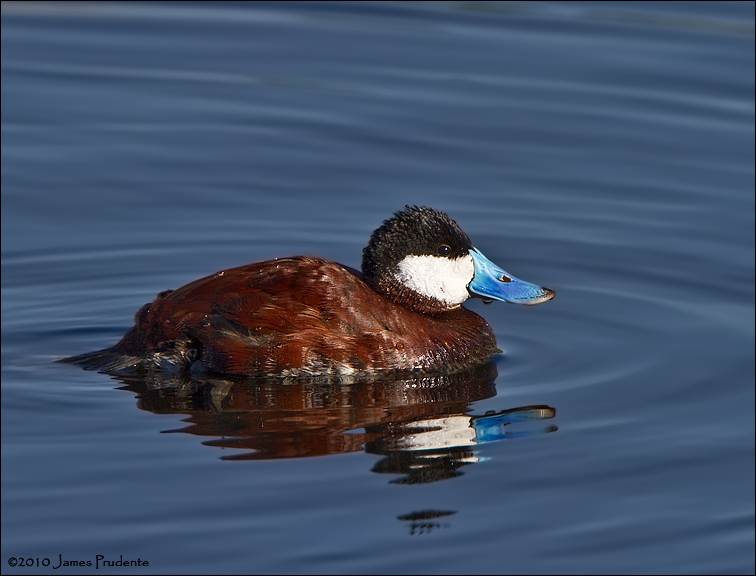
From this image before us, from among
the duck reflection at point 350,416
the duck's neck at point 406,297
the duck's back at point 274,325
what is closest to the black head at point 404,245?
the duck's neck at point 406,297

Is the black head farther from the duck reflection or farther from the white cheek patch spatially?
the duck reflection

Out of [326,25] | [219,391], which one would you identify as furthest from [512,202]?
[326,25]

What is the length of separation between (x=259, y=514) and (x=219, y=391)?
1.41m

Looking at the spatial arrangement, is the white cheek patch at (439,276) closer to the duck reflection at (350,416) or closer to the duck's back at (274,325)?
the duck's back at (274,325)

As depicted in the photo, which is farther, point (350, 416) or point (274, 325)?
point (274, 325)

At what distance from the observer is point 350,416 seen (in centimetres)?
616

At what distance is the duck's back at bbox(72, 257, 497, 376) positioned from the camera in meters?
6.45

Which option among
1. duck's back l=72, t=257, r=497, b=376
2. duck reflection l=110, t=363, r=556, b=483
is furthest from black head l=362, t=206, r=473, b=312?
duck reflection l=110, t=363, r=556, b=483

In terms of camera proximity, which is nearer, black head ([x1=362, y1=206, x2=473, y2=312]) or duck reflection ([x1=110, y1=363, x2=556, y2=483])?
duck reflection ([x1=110, y1=363, x2=556, y2=483])

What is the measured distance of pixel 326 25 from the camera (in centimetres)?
1320

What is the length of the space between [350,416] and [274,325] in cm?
66

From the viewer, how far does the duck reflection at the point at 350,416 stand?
225 inches

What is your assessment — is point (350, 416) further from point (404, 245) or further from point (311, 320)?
point (404, 245)

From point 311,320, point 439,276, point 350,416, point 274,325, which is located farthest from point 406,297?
point 350,416
